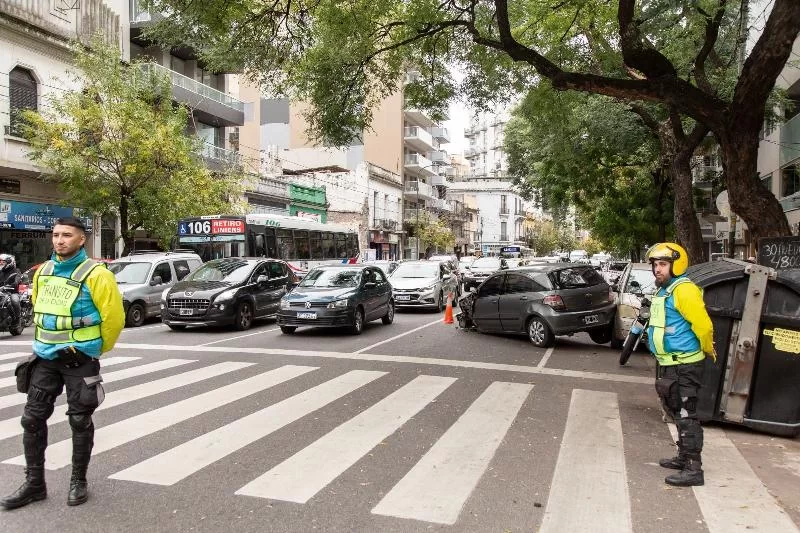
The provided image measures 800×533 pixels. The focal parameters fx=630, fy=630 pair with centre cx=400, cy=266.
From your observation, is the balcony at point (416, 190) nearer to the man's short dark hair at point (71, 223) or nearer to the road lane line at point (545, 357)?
the road lane line at point (545, 357)

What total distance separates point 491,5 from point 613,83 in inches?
253

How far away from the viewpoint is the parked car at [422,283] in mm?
19500

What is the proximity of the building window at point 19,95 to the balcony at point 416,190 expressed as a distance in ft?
123

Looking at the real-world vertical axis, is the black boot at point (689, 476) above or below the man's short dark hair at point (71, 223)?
below

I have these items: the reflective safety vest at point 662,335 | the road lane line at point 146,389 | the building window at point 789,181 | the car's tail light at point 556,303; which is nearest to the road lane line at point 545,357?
the car's tail light at point 556,303

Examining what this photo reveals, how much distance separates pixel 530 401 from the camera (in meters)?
7.47

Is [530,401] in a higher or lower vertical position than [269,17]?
lower

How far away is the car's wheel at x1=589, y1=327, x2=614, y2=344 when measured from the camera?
12578 mm

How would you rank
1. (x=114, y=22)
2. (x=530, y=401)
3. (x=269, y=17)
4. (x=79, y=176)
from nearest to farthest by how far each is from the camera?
(x=530, y=401)
(x=269, y=17)
(x=79, y=176)
(x=114, y=22)

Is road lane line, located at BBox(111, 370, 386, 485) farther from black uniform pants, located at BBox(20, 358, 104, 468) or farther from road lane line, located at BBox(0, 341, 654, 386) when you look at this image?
road lane line, located at BBox(0, 341, 654, 386)

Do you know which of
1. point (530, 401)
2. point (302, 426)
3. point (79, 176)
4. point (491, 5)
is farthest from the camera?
point (79, 176)

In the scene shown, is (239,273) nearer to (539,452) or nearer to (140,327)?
(140,327)

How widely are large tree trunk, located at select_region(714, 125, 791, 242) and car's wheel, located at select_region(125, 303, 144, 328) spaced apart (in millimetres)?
12962

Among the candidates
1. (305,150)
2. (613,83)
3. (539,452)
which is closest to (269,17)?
(613,83)
